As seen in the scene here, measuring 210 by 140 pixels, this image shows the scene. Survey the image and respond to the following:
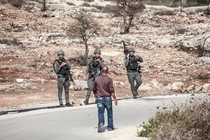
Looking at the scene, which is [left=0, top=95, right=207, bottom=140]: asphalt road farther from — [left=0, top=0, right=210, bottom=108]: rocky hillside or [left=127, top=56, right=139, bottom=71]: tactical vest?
[left=0, top=0, right=210, bottom=108]: rocky hillside

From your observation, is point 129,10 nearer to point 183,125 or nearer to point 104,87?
point 104,87

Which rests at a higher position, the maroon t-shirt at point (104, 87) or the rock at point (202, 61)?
the maroon t-shirt at point (104, 87)

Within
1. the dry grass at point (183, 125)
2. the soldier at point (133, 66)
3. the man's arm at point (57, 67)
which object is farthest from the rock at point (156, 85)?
the dry grass at point (183, 125)

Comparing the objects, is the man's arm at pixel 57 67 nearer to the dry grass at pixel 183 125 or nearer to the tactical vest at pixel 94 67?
the tactical vest at pixel 94 67

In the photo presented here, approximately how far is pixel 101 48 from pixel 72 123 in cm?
2175

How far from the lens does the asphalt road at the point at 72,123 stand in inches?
441

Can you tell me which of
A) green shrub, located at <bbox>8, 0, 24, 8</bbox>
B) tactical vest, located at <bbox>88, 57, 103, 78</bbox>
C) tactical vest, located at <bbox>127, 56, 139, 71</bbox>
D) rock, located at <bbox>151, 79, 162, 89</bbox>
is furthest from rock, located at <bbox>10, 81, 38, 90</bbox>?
green shrub, located at <bbox>8, 0, 24, 8</bbox>

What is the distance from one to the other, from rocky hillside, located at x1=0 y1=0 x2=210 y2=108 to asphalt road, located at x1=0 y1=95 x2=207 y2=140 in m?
2.53

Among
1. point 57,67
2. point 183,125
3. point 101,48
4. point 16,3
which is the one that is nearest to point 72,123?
point 57,67

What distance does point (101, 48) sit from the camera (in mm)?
34750

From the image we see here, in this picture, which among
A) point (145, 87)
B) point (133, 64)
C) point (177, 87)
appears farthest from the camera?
point (145, 87)

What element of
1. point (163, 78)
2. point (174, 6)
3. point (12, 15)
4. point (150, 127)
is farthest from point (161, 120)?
point (174, 6)

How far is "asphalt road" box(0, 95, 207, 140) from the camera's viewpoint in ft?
36.8

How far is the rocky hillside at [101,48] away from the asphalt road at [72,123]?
2533mm
